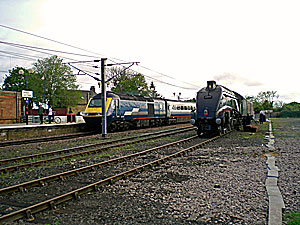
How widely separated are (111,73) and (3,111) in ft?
92.5

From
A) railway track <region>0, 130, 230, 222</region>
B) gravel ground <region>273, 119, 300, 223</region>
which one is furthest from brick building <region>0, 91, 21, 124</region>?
gravel ground <region>273, 119, 300, 223</region>

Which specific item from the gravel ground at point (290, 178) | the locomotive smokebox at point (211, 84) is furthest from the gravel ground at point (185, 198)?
the locomotive smokebox at point (211, 84)

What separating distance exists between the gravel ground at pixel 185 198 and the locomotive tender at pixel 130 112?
1044 cm

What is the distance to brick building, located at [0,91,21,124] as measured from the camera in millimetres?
33531

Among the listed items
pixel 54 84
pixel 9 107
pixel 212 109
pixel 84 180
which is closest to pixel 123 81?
pixel 54 84

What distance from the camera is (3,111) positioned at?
3366 cm

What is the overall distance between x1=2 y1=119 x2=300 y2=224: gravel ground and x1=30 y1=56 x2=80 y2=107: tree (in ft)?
167

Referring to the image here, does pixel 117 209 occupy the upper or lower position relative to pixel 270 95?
lower

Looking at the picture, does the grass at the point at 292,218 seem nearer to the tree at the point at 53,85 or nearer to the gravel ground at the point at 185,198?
the gravel ground at the point at 185,198

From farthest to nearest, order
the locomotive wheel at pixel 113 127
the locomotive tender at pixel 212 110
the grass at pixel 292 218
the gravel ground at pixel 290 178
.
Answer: the locomotive wheel at pixel 113 127, the locomotive tender at pixel 212 110, the gravel ground at pixel 290 178, the grass at pixel 292 218

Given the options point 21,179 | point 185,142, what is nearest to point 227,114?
point 185,142

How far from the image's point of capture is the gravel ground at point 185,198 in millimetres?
4629

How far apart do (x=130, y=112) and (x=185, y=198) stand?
710 inches

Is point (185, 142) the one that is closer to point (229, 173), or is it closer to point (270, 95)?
point (229, 173)
